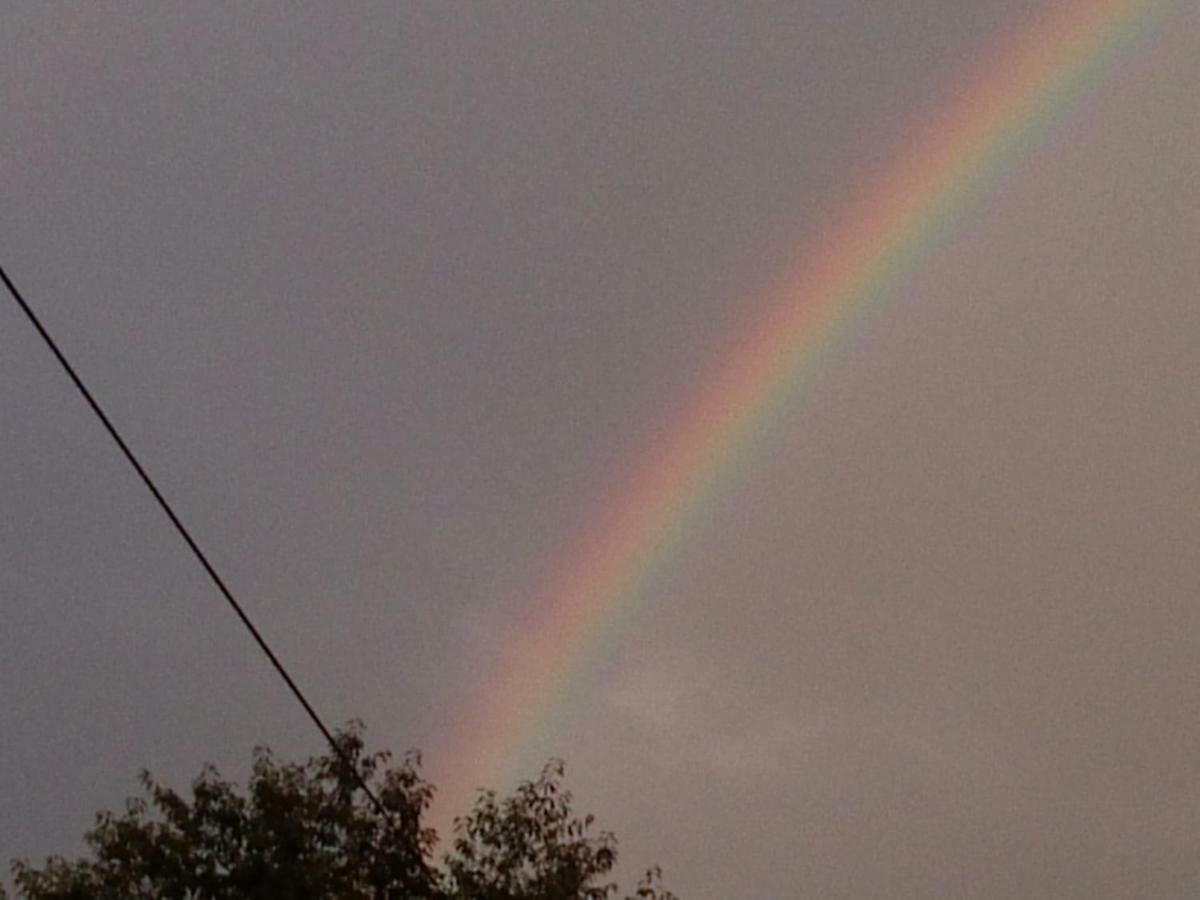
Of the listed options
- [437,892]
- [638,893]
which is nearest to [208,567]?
[437,892]

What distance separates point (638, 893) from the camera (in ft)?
58.1

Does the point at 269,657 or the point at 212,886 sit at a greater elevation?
Answer: the point at 212,886

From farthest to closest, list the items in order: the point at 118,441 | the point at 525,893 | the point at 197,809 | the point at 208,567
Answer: the point at 197,809
the point at 525,893
the point at 208,567
the point at 118,441

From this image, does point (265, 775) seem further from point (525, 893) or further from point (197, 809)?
point (525, 893)

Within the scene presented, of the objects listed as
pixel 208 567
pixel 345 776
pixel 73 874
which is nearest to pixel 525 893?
Result: pixel 345 776

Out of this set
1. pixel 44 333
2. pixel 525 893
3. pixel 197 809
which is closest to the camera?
pixel 44 333

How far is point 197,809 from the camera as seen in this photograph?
18094 millimetres

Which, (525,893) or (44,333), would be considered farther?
(525,893)

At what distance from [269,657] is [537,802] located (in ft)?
21.8

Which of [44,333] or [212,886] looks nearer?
[44,333]

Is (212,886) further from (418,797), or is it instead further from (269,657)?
(269,657)

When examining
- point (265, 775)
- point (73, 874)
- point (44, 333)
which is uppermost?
point (265, 775)

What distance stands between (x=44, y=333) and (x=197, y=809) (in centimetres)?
1025

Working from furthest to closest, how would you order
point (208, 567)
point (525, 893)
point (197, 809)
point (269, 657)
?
point (197, 809) < point (525, 893) < point (269, 657) < point (208, 567)
